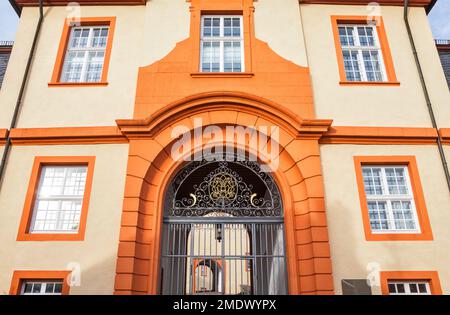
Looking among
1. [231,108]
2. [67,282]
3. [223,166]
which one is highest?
[231,108]

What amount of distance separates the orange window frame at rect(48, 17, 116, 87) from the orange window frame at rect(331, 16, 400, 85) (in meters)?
6.02

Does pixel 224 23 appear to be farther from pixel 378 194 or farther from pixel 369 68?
pixel 378 194

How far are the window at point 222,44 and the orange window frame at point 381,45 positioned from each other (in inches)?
100

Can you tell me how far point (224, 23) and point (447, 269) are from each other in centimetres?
812

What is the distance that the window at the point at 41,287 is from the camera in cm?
782

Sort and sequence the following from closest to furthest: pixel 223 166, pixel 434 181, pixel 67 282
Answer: pixel 67 282 → pixel 434 181 → pixel 223 166

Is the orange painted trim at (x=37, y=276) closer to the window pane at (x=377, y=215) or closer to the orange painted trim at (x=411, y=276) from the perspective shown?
the orange painted trim at (x=411, y=276)

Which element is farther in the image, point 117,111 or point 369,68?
point 369,68

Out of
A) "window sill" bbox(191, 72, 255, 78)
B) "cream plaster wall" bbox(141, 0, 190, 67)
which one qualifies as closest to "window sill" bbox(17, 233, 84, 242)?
"cream plaster wall" bbox(141, 0, 190, 67)

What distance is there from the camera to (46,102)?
31.2 ft

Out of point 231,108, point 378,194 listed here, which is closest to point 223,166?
point 231,108

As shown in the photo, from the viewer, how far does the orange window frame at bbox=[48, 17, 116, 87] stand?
382 inches

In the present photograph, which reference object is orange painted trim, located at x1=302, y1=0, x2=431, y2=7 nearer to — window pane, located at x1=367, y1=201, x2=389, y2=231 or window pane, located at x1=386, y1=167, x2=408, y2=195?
window pane, located at x1=386, y1=167, x2=408, y2=195

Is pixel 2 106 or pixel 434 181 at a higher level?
pixel 2 106
